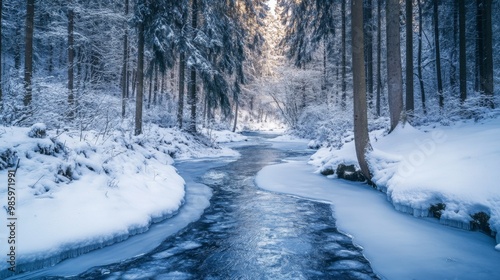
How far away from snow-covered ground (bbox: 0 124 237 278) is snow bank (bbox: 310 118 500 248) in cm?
506

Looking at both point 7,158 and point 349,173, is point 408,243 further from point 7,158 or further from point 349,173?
point 7,158

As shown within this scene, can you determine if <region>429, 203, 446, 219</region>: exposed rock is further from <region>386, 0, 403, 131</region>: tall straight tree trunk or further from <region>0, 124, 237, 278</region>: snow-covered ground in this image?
<region>0, 124, 237, 278</region>: snow-covered ground

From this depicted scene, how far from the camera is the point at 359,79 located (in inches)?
299

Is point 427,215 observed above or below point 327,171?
below

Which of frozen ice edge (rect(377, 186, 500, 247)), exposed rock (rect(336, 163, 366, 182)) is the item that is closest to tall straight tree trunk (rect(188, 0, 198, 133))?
exposed rock (rect(336, 163, 366, 182))

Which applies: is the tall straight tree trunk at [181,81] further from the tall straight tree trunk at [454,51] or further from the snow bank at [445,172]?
the tall straight tree trunk at [454,51]

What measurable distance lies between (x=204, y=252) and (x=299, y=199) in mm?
3506

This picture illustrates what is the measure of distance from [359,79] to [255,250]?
223 inches

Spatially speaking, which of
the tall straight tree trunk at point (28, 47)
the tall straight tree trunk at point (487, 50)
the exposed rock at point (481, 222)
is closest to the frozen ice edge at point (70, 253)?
the exposed rock at point (481, 222)

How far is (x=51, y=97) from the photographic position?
33.5 feet

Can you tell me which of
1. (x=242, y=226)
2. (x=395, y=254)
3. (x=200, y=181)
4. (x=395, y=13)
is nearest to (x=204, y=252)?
(x=242, y=226)

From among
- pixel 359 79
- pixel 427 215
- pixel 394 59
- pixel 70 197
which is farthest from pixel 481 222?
pixel 70 197

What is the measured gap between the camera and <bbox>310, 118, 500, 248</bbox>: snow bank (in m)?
4.41

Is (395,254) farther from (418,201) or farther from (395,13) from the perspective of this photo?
(395,13)
